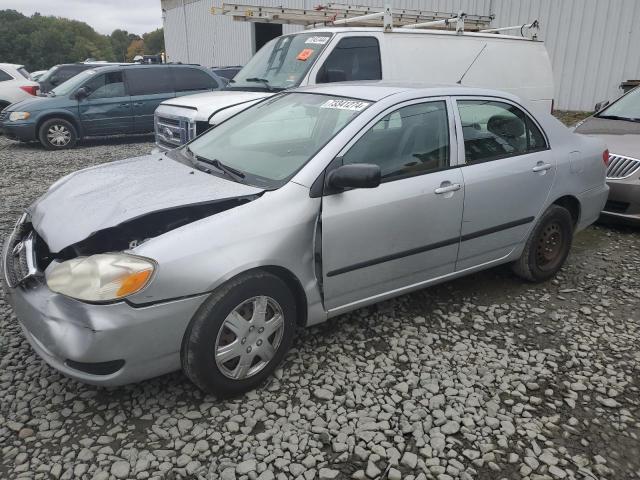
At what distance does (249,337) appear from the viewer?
8.97 ft

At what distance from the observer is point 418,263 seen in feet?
11.1

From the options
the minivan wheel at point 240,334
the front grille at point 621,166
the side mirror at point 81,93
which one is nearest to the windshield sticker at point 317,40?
the front grille at point 621,166

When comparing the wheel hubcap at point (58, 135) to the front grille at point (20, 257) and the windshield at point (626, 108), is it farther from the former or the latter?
the windshield at point (626, 108)

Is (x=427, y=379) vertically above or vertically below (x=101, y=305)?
below

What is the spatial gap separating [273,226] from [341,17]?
286 inches

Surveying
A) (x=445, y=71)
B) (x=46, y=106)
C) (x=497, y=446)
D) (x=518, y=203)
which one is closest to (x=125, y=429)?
(x=497, y=446)

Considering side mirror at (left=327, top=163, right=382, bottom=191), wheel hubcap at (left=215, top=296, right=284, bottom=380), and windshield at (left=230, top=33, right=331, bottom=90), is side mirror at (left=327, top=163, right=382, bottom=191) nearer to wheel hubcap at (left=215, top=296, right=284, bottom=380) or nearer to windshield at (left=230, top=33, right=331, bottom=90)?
wheel hubcap at (left=215, top=296, right=284, bottom=380)

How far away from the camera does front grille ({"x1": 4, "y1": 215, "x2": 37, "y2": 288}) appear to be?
2.72m

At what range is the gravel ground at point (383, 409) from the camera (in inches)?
93.7

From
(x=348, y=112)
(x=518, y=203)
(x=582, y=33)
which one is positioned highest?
(x=582, y=33)

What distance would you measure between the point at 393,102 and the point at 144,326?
1.98 metres

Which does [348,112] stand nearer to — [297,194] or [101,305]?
[297,194]

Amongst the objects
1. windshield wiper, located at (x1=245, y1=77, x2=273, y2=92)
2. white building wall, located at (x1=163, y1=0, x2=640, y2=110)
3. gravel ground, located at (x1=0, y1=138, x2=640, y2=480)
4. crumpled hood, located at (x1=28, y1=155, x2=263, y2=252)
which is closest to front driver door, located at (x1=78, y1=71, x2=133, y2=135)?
windshield wiper, located at (x1=245, y1=77, x2=273, y2=92)

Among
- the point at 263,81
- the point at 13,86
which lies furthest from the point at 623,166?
the point at 13,86
